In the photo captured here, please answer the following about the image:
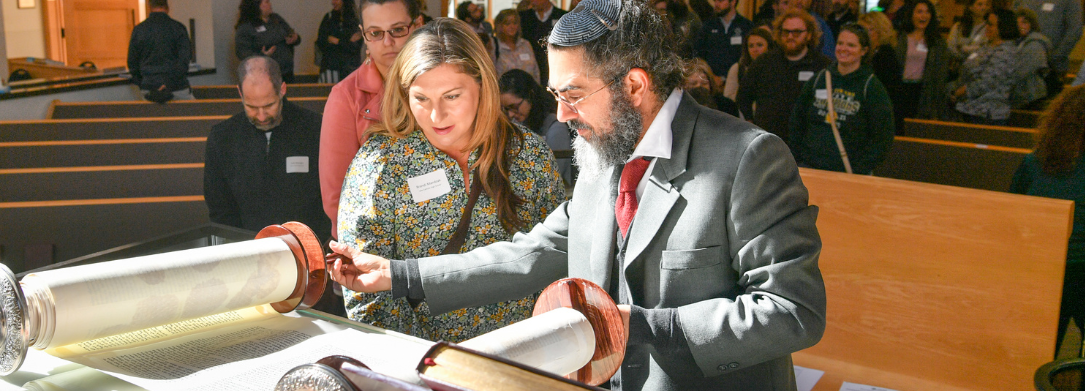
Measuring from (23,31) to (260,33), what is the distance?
2.32 m

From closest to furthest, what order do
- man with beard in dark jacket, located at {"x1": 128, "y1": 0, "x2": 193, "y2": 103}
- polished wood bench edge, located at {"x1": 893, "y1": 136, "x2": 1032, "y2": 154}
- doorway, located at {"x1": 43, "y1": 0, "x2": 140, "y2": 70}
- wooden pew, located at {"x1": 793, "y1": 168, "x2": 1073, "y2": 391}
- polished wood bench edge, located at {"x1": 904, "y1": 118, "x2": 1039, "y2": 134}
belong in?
wooden pew, located at {"x1": 793, "y1": 168, "x2": 1073, "y2": 391}, polished wood bench edge, located at {"x1": 893, "y1": 136, "x2": 1032, "y2": 154}, polished wood bench edge, located at {"x1": 904, "y1": 118, "x2": 1039, "y2": 134}, man with beard in dark jacket, located at {"x1": 128, "y1": 0, "x2": 193, "y2": 103}, doorway, located at {"x1": 43, "y1": 0, "x2": 140, "y2": 70}

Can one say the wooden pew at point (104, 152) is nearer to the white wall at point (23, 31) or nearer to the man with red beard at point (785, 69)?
the white wall at point (23, 31)

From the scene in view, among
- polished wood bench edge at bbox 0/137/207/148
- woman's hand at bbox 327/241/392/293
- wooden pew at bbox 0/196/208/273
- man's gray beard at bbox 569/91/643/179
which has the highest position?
man's gray beard at bbox 569/91/643/179

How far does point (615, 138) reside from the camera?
1.38m

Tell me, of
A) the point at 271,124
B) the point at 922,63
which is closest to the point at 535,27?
the point at 922,63

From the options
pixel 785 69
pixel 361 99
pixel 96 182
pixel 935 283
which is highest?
pixel 785 69

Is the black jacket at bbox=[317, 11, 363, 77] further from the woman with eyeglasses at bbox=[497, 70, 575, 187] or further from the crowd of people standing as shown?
the woman with eyeglasses at bbox=[497, 70, 575, 187]

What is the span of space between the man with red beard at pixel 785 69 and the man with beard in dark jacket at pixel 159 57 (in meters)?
5.68

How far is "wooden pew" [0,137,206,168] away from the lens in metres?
5.85

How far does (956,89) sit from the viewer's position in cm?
685

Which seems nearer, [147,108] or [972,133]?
[972,133]

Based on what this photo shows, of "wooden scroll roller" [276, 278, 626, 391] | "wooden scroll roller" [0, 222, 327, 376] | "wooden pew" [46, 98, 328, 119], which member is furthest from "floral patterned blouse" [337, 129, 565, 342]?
"wooden pew" [46, 98, 328, 119]

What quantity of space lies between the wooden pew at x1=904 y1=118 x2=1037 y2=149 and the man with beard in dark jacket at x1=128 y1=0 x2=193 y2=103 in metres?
6.93

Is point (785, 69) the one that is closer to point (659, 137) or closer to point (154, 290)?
point (659, 137)
